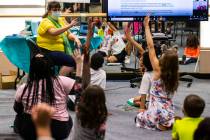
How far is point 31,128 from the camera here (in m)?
3.76

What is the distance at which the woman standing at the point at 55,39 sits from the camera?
19.4 feet

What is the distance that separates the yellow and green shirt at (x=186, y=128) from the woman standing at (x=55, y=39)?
2659 mm

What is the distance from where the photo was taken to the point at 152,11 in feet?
24.2

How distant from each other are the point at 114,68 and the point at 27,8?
198cm

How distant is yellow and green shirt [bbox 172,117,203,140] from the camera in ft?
10.9

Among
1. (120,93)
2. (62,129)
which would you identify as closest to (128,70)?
(120,93)

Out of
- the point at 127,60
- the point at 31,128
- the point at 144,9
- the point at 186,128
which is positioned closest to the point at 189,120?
the point at 186,128

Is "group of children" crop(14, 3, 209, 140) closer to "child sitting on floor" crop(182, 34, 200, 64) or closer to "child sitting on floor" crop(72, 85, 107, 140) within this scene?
"child sitting on floor" crop(72, 85, 107, 140)

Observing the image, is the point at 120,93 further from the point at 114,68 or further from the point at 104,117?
the point at 104,117

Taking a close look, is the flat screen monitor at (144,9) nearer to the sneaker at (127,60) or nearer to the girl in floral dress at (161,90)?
the girl in floral dress at (161,90)

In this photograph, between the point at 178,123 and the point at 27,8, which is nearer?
the point at 178,123

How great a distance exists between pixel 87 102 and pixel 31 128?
68cm

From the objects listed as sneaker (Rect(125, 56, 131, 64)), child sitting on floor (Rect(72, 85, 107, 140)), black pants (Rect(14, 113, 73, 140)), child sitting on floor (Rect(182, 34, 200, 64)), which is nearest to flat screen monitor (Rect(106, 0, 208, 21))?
child sitting on floor (Rect(182, 34, 200, 64))

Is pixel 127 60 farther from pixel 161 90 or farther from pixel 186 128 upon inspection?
pixel 186 128
